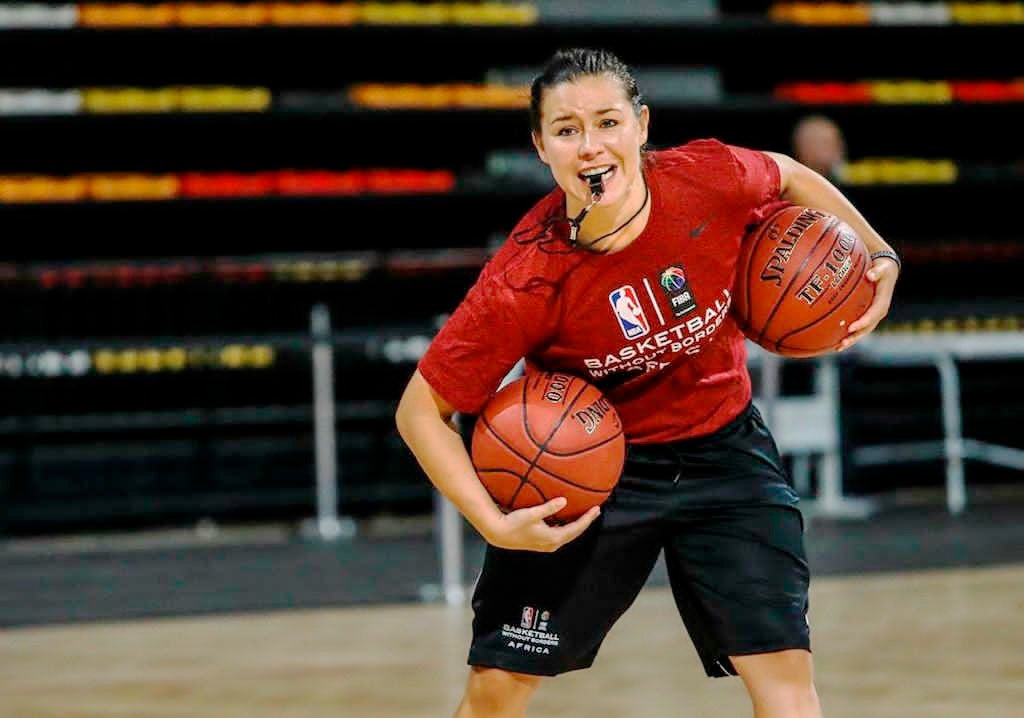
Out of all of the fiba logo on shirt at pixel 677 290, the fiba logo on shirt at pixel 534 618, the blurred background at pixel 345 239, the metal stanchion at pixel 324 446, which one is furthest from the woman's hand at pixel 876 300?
the metal stanchion at pixel 324 446

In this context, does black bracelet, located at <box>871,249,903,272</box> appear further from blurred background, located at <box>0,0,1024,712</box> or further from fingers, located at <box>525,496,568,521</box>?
blurred background, located at <box>0,0,1024,712</box>

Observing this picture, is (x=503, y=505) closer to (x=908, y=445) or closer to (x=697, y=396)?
(x=697, y=396)

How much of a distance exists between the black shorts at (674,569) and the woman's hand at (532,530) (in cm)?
17

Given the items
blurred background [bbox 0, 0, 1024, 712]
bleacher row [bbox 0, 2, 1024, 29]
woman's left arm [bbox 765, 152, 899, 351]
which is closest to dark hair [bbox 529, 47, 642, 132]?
woman's left arm [bbox 765, 152, 899, 351]

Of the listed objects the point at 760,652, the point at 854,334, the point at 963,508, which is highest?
the point at 854,334

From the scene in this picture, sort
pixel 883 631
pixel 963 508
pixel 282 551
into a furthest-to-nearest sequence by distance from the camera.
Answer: pixel 963 508 → pixel 282 551 → pixel 883 631

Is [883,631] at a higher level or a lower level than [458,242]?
lower

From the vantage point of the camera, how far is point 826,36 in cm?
830

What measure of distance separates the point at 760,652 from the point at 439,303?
539 centimetres

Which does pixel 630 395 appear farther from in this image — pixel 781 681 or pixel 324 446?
pixel 324 446

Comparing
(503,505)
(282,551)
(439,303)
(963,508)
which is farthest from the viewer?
(439,303)

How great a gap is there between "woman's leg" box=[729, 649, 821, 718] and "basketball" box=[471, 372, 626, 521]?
39cm

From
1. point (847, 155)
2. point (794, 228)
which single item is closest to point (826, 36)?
point (847, 155)

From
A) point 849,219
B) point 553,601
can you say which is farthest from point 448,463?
point 849,219
